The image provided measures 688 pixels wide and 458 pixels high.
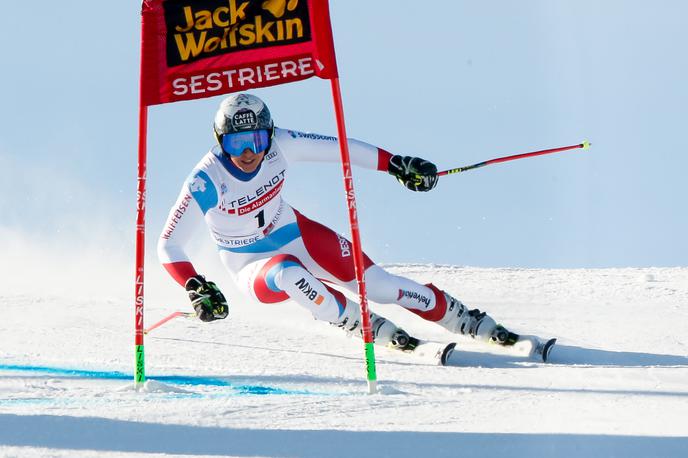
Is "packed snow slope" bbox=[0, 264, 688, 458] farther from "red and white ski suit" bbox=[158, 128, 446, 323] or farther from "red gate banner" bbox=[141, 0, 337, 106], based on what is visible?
"red gate banner" bbox=[141, 0, 337, 106]

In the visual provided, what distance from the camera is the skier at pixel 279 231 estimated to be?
6723 mm

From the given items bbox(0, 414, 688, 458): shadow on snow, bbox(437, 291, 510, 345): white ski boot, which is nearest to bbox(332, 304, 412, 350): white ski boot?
bbox(437, 291, 510, 345): white ski boot

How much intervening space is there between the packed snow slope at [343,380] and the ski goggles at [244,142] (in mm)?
1388

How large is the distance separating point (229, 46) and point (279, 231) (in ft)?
5.96

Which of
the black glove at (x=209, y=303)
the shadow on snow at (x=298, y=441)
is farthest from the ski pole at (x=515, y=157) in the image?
the shadow on snow at (x=298, y=441)

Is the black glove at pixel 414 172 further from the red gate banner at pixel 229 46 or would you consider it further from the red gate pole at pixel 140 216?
A: the red gate pole at pixel 140 216

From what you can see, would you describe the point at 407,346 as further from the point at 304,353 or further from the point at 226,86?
the point at 226,86

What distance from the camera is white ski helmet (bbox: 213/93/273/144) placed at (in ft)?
22.1

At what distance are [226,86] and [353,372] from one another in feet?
6.43

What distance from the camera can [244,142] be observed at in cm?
679

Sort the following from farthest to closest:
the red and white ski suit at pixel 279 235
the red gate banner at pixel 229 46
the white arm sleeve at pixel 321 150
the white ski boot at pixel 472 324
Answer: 1. the white ski boot at pixel 472 324
2. the white arm sleeve at pixel 321 150
3. the red and white ski suit at pixel 279 235
4. the red gate banner at pixel 229 46

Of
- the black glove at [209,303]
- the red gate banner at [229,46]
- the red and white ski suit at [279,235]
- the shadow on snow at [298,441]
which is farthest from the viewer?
the red and white ski suit at [279,235]

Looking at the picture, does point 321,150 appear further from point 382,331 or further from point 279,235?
point 382,331

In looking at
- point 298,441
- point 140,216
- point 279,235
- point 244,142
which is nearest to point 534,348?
point 279,235
